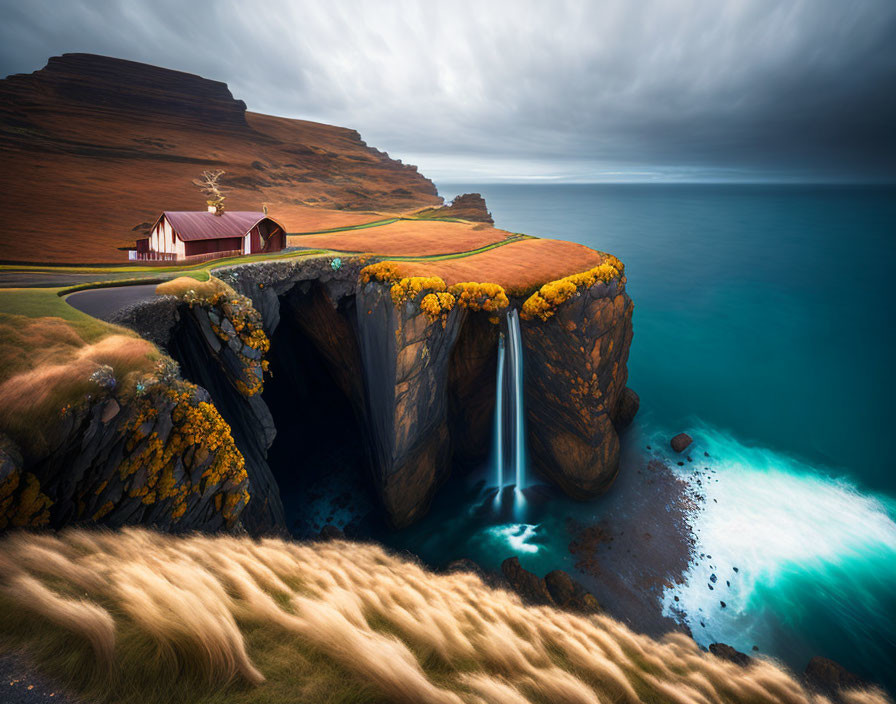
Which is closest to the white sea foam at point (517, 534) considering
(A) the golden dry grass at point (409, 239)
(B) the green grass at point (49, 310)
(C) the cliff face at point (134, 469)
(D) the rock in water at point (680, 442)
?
(D) the rock in water at point (680, 442)

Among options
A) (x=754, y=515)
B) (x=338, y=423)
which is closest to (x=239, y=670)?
(x=338, y=423)

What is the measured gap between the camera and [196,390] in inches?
410

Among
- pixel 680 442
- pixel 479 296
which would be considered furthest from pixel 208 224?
pixel 680 442

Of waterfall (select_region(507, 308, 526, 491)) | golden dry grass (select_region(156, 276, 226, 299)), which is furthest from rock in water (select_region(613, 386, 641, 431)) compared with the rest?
golden dry grass (select_region(156, 276, 226, 299))

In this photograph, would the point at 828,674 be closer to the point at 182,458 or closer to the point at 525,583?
the point at 525,583

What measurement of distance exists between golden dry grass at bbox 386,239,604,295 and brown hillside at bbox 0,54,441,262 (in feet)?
59.1

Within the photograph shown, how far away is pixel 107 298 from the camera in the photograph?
1324 centimetres

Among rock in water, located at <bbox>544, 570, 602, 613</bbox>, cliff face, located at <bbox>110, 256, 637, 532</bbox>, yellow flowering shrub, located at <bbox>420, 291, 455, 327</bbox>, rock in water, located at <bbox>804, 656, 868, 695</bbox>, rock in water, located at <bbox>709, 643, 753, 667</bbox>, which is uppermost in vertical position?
yellow flowering shrub, located at <bbox>420, 291, 455, 327</bbox>

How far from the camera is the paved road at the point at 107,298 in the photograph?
1210 centimetres

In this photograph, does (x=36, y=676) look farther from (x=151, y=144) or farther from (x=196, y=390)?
(x=151, y=144)

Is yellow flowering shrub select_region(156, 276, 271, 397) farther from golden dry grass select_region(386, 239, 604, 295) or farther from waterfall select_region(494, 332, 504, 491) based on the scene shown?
waterfall select_region(494, 332, 504, 491)

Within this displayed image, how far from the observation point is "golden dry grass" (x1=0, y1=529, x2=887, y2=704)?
307 centimetres

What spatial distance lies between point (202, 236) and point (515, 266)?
20.5 m

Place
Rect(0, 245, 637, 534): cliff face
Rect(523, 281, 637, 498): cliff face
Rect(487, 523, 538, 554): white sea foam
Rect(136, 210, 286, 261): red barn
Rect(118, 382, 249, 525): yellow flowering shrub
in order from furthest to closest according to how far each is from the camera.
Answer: Rect(523, 281, 637, 498): cliff face
Rect(487, 523, 538, 554): white sea foam
Rect(136, 210, 286, 261): red barn
Rect(118, 382, 249, 525): yellow flowering shrub
Rect(0, 245, 637, 534): cliff face
